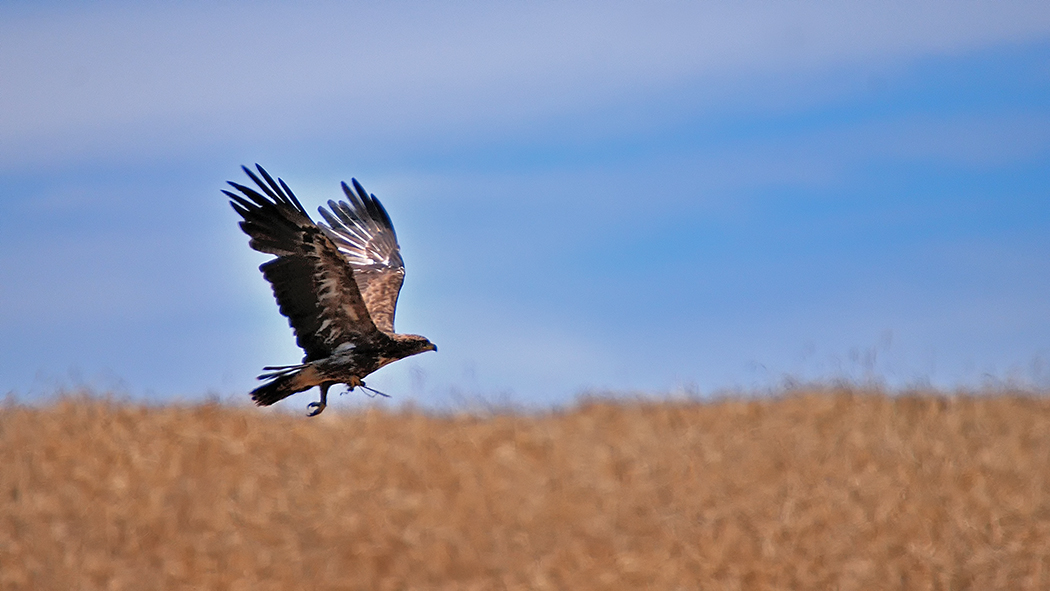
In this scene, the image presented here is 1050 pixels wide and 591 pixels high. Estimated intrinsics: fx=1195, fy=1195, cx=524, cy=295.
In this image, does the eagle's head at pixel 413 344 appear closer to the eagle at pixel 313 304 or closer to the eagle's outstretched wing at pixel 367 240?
the eagle at pixel 313 304

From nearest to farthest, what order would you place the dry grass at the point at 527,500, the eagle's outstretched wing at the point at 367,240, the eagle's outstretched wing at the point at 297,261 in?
1. the dry grass at the point at 527,500
2. the eagle's outstretched wing at the point at 297,261
3. the eagle's outstretched wing at the point at 367,240

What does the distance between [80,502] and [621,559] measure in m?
4.28

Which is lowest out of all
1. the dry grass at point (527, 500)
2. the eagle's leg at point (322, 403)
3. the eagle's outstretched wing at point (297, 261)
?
the dry grass at point (527, 500)

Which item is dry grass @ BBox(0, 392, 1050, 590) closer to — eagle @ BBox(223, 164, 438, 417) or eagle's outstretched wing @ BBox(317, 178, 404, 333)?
eagle @ BBox(223, 164, 438, 417)

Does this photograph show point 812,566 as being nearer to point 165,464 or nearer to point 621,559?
point 621,559

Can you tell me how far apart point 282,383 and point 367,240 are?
3.18 meters

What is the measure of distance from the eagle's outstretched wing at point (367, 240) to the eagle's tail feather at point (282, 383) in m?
2.32

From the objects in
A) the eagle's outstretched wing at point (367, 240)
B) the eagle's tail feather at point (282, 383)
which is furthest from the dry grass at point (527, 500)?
the eagle's outstretched wing at point (367, 240)

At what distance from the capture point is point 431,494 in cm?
930

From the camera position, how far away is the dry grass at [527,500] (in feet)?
28.2

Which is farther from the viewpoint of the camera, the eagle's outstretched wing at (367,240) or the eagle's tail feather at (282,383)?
the eagle's outstretched wing at (367,240)

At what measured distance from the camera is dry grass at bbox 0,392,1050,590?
8586 mm

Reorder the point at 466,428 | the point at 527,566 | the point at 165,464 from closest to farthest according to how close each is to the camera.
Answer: the point at 527,566 → the point at 165,464 → the point at 466,428

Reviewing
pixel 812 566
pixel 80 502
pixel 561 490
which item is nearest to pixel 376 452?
pixel 561 490
